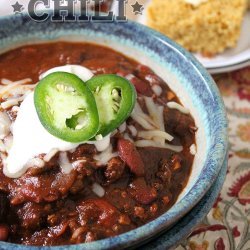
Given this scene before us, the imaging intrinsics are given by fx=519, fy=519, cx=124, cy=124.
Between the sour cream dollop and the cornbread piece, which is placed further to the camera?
the cornbread piece

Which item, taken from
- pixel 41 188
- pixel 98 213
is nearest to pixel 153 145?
pixel 98 213

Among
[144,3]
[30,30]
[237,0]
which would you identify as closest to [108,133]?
[30,30]

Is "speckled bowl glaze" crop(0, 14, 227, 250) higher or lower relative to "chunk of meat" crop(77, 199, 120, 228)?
higher

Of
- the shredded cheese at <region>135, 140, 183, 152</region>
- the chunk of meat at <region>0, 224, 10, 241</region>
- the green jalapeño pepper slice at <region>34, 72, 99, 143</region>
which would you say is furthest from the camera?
the shredded cheese at <region>135, 140, 183, 152</region>

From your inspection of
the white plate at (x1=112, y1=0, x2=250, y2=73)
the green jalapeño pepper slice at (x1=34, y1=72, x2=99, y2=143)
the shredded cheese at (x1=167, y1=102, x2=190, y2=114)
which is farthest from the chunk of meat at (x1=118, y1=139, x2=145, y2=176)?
the white plate at (x1=112, y1=0, x2=250, y2=73)

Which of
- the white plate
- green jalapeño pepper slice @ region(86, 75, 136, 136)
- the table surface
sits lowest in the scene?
the table surface

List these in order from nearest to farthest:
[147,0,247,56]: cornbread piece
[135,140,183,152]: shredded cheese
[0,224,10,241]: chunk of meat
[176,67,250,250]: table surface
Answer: [0,224,10,241]: chunk of meat, [135,140,183,152]: shredded cheese, [176,67,250,250]: table surface, [147,0,247,56]: cornbread piece

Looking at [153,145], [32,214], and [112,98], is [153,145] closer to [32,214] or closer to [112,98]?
[112,98]

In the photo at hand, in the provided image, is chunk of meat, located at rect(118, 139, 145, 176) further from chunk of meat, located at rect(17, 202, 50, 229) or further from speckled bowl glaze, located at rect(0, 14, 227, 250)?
chunk of meat, located at rect(17, 202, 50, 229)
